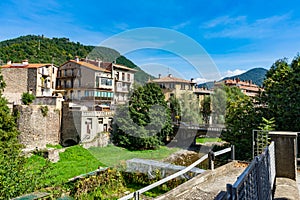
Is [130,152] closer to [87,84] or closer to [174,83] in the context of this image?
[87,84]

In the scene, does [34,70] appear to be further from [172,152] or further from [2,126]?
[172,152]

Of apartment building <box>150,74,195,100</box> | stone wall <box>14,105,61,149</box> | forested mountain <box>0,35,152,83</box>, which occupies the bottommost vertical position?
stone wall <box>14,105,61,149</box>

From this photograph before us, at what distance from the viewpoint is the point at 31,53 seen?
30.6 meters

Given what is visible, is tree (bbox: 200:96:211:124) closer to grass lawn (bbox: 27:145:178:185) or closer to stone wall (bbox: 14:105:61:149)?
grass lawn (bbox: 27:145:178:185)

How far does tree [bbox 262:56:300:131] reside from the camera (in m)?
10.3

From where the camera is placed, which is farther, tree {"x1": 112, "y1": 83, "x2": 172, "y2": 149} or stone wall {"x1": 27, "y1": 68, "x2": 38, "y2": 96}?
stone wall {"x1": 27, "y1": 68, "x2": 38, "y2": 96}

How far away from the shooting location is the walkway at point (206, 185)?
3.20m

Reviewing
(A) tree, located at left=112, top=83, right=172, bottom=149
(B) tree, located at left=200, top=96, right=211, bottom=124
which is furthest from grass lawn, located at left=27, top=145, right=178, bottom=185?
(B) tree, located at left=200, top=96, right=211, bottom=124

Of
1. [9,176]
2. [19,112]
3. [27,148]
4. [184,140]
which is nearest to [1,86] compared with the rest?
[19,112]

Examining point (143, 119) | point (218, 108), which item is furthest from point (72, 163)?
point (218, 108)

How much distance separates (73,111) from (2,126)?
487 centimetres

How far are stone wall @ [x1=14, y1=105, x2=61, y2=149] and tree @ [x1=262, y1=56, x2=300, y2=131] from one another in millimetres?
13610

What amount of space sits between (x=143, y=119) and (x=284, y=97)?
21.7 ft

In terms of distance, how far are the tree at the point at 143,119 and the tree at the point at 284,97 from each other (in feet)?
16.4
